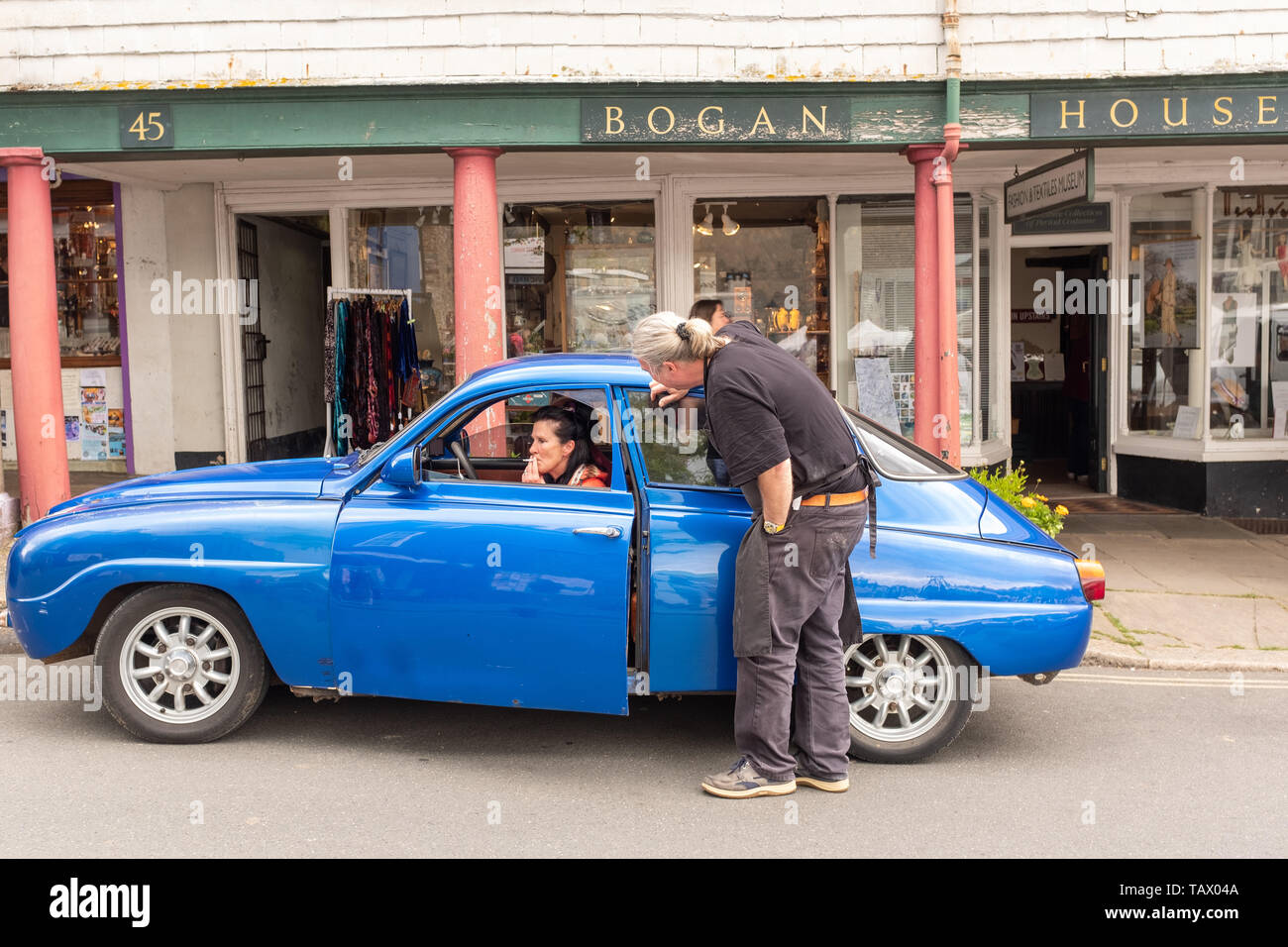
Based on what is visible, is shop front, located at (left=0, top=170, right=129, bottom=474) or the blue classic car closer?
the blue classic car

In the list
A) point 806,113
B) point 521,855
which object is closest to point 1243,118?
point 806,113

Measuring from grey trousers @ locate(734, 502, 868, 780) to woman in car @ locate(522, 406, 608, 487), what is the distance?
103 centimetres

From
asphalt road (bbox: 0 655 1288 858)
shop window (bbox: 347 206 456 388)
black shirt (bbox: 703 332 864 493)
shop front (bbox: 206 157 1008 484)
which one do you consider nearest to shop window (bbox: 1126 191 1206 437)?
shop front (bbox: 206 157 1008 484)

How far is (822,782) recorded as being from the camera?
4.86m

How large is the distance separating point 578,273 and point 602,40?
303cm

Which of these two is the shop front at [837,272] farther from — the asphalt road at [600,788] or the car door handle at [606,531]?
the car door handle at [606,531]

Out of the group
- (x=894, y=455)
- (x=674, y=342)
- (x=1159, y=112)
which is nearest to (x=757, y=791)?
(x=894, y=455)

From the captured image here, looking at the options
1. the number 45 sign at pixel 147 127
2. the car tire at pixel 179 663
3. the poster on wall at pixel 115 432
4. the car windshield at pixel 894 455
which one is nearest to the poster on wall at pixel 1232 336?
the car windshield at pixel 894 455

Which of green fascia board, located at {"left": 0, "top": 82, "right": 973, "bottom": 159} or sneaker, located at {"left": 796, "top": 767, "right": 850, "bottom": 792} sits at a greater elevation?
green fascia board, located at {"left": 0, "top": 82, "right": 973, "bottom": 159}

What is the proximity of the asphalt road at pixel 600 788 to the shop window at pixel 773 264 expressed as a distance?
5874mm

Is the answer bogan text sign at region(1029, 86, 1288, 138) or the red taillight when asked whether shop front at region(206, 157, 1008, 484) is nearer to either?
bogan text sign at region(1029, 86, 1288, 138)

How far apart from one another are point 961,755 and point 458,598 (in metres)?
2.33

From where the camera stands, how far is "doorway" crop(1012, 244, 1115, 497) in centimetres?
1312
